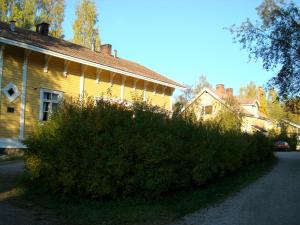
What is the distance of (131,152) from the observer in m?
8.43

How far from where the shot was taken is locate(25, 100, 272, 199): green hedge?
26.8 ft

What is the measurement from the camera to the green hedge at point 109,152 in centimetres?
818

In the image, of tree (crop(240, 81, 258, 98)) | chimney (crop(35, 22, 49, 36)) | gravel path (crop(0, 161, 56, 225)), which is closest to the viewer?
gravel path (crop(0, 161, 56, 225))

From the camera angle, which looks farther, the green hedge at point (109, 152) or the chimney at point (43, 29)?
the chimney at point (43, 29)

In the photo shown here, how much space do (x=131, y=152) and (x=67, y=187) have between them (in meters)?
1.66

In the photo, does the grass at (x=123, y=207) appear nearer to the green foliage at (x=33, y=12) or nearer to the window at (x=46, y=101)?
the window at (x=46, y=101)

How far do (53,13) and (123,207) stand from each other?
128ft

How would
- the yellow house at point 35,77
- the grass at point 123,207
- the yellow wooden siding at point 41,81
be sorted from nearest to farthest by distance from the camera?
1. the grass at point 123,207
2. the yellow house at point 35,77
3. the yellow wooden siding at point 41,81

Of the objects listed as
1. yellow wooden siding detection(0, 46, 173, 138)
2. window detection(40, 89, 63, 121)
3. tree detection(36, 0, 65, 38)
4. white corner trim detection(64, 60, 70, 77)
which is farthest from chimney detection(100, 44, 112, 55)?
tree detection(36, 0, 65, 38)

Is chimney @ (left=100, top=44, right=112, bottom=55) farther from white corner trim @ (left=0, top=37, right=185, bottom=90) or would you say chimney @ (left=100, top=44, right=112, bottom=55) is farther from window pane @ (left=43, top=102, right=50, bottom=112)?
window pane @ (left=43, top=102, right=50, bottom=112)

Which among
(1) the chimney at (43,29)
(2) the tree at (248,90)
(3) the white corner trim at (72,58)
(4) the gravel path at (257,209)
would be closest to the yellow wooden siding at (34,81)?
(3) the white corner trim at (72,58)

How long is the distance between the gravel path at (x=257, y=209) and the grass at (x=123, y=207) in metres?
0.39

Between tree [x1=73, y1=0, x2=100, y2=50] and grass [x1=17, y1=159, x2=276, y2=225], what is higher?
tree [x1=73, y1=0, x2=100, y2=50]

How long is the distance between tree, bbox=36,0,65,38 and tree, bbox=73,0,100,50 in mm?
2179
